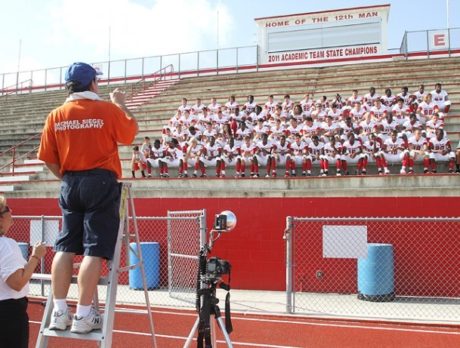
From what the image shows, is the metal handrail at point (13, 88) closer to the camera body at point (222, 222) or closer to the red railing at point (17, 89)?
the red railing at point (17, 89)

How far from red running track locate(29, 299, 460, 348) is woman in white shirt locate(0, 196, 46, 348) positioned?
3.37m

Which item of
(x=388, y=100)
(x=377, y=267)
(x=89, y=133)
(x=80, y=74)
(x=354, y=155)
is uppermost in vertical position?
(x=388, y=100)

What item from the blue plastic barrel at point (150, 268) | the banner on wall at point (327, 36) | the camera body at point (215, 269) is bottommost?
the blue plastic barrel at point (150, 268)

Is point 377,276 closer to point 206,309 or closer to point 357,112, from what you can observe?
point 206,309

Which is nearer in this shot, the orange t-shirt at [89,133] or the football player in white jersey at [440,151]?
the orange t-shirt at [89,133]

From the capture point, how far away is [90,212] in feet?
12.3

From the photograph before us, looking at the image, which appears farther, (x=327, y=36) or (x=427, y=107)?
(x=327, y=36)

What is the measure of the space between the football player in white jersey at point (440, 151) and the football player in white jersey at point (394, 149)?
67 cm

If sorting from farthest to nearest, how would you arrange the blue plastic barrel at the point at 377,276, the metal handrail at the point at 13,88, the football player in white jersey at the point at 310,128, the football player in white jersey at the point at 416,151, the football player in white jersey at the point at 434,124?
the metal handrail at the point at 13,88, the football player in white jersey at the point at 310,128, the football player in white jersey at the point at 434,124, the football player in white jersey at the point at 416,151, the blue plastic barrel at the point at 377,276

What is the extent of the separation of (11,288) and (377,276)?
7749 mm

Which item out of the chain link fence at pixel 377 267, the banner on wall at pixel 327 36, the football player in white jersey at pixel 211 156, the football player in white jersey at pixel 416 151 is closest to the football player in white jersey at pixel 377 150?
the football player in white jersey at pixel 416 151

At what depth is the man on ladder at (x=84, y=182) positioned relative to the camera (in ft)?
12.2

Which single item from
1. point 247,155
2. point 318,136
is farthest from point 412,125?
point 247,155

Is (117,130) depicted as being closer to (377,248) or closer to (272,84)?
(377,248)
